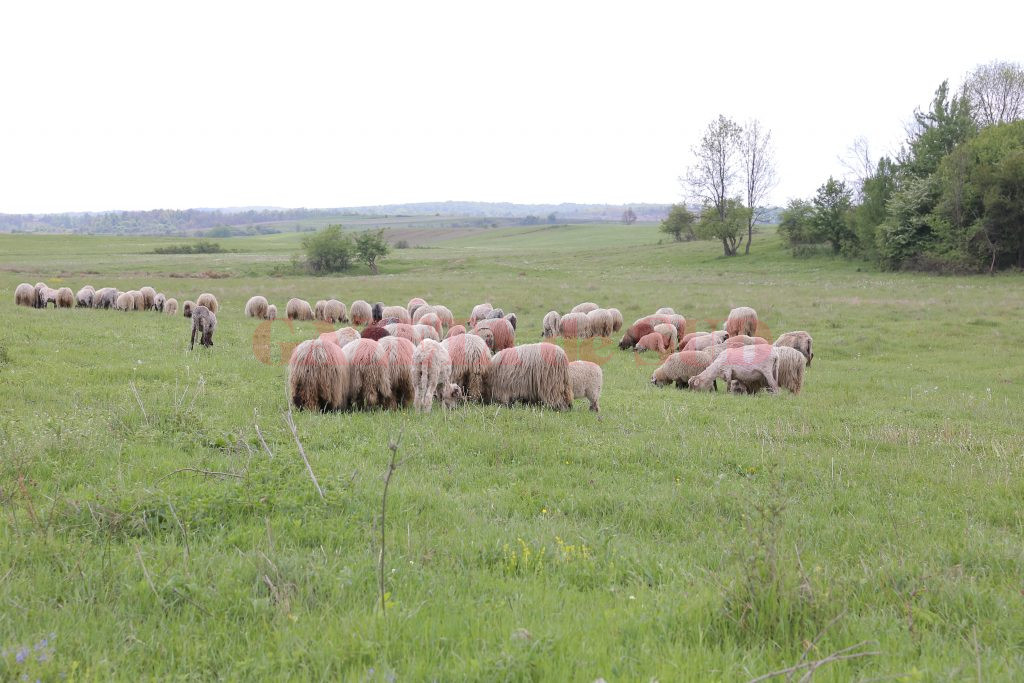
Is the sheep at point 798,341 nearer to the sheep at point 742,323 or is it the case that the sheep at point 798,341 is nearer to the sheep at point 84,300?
the sheep at point 742,323

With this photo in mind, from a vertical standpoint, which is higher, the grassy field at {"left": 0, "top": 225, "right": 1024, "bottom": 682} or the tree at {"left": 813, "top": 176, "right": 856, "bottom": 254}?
the tree at {"left": 813, "top": 176, "right": 856, "bottom": 254}

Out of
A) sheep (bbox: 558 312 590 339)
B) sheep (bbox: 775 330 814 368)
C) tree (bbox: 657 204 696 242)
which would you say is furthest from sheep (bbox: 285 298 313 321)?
tree (bbox: 657 204 696 242)

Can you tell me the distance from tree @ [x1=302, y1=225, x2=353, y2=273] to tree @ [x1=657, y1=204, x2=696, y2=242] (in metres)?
36.0

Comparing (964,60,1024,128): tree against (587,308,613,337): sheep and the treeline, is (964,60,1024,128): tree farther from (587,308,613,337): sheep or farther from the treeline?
(587,308,613,337): sheep

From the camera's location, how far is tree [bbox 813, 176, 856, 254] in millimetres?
50469

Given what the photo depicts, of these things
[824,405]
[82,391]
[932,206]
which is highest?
[932,206]

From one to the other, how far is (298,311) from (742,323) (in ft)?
59.9

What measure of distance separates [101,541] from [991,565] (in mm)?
5955

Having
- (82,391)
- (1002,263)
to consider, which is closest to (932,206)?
(1002,263)

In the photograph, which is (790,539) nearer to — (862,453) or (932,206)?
(862,453)

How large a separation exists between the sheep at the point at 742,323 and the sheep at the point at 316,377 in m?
14.5

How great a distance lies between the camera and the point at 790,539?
469 cm

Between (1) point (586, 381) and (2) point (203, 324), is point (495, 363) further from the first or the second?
(2) point (203, 324)

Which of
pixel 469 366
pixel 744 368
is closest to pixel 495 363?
pixel 469 366
